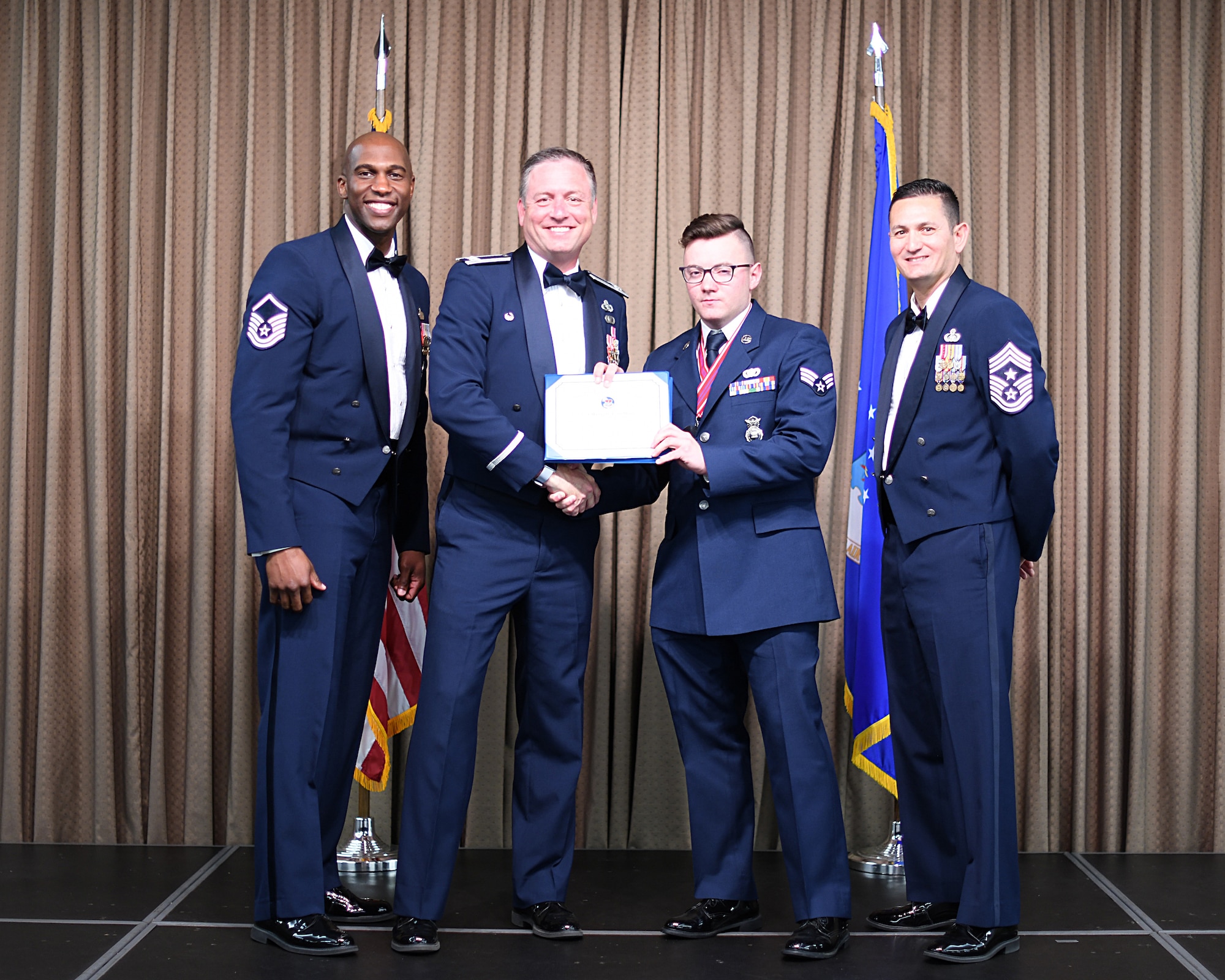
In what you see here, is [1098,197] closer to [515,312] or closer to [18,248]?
[515,312]

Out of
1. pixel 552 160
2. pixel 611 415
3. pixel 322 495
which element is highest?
pixel 552 160

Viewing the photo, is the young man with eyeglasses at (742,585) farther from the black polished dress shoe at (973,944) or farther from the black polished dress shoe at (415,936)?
the black polished dress shoe at (415,936)

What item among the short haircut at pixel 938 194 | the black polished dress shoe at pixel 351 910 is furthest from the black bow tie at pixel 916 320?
→ the black polished dress shoe at pixel 351 910

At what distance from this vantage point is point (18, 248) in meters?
3.82

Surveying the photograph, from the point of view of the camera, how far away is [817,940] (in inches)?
102

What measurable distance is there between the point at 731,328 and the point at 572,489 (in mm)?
562

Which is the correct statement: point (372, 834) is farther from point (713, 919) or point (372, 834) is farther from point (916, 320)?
point (916, 320)

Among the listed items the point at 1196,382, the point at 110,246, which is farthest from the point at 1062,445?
the point at 110,246

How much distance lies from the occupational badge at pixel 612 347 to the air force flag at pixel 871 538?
0.92m

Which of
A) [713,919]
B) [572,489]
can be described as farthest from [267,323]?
[713,919]

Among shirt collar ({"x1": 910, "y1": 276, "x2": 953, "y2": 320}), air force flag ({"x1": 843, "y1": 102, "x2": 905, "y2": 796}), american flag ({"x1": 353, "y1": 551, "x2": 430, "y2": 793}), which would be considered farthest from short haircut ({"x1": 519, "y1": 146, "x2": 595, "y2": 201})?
american flag ({"x1": 353, "y1": 551, "x2": 430, "y2": 793})

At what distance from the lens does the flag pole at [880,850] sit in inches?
135

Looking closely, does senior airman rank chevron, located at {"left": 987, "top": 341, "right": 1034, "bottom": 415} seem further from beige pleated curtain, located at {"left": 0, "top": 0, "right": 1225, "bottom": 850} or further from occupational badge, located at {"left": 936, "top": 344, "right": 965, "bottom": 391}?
beige pleated curtain, located at {"left": 0, "top": 0, "right": 1225, "bottom": 850}

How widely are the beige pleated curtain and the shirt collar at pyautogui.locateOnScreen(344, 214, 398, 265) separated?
0.93 metres
